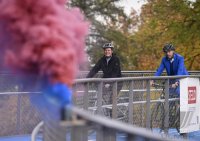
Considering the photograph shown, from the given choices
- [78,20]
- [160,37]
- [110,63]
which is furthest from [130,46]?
[78,20]

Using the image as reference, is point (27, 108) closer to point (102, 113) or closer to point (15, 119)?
point (15, 119)

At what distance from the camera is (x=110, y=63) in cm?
1049

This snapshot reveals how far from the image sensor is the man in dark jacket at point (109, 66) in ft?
34.1

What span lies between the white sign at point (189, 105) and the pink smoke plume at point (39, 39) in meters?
8.46

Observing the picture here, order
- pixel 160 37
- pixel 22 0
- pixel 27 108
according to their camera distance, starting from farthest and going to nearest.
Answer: pixel 160 37
pixel 27 108
pixel 22 0

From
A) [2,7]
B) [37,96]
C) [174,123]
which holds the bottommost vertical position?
[174,123]

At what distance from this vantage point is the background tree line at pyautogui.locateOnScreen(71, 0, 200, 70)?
23.8 meters

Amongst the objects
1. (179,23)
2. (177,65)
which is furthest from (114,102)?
(179,23)

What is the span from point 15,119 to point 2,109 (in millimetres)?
641

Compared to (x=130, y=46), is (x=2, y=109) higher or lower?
lower

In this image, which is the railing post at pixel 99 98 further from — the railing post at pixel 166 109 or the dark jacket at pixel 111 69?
the dark jacket at pixel 111 69

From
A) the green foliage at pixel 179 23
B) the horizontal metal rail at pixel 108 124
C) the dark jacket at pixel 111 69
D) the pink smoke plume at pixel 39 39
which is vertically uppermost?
the green foliage at pixel 179 23

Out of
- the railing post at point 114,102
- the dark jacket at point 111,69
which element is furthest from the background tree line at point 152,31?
the railing post at point 114,102

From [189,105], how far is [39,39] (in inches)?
349
